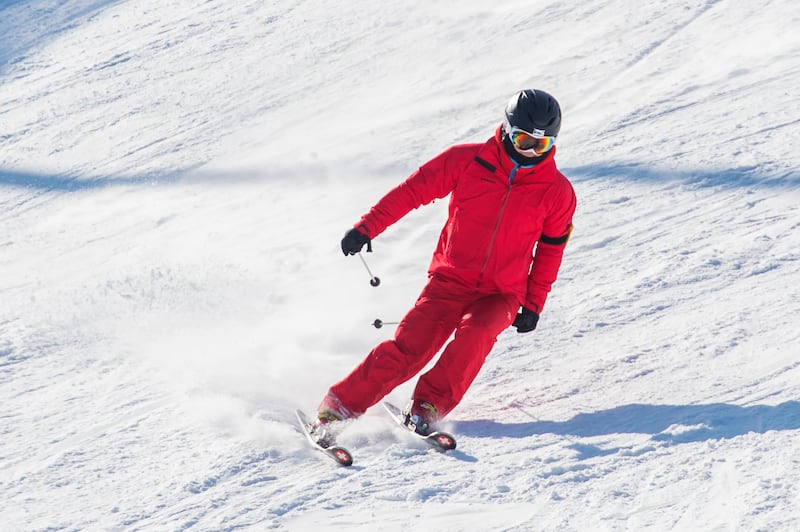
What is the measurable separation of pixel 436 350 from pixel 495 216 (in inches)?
25.4

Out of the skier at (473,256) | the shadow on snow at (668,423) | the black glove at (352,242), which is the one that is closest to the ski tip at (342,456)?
the skier at (473,256)

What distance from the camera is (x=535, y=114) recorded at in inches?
162

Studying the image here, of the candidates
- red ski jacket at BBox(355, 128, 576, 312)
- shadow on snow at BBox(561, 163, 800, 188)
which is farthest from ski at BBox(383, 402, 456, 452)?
shadow on snow at BBox(561, 163, 800, 188)

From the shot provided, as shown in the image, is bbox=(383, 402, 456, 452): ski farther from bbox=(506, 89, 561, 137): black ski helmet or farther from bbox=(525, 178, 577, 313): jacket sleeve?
bbox=(506, 89, 561, 137): black ski helmet

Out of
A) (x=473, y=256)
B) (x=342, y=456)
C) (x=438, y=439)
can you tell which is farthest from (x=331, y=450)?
(x=473, y=256)

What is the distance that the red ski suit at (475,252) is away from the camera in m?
4.07

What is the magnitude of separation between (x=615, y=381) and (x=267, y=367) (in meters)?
1.71

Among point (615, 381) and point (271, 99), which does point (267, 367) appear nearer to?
point (615, 381)

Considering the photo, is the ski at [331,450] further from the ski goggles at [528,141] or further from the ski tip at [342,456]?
the ski goggles at [528,141]

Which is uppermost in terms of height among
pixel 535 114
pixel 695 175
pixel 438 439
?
pixel 535 114

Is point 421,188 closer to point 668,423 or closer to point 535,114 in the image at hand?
→ point 535,114

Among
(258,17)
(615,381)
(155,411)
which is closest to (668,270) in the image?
(615,381)

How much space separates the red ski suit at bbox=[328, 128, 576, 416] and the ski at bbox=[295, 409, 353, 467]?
17cm

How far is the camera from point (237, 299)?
5.79m
